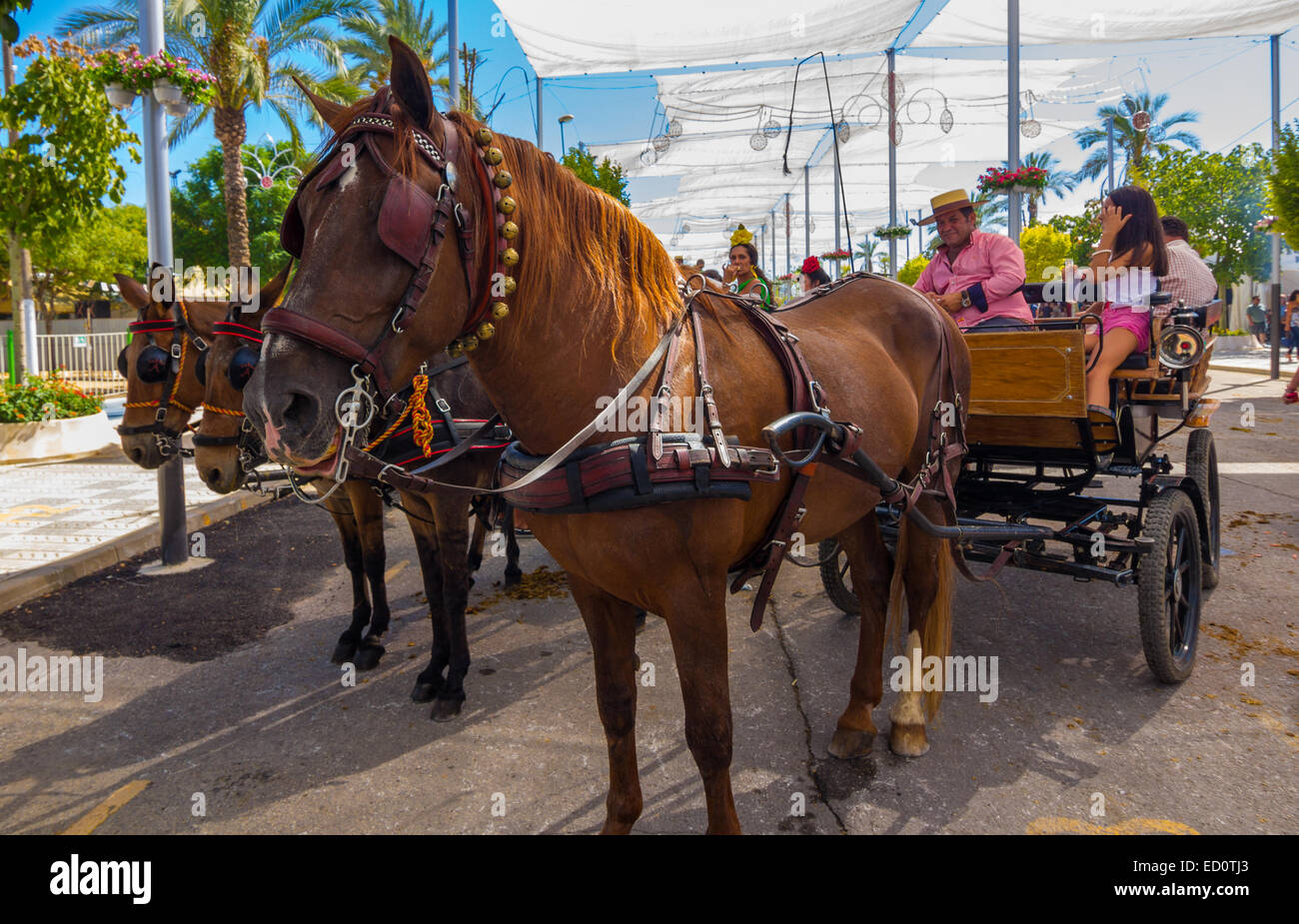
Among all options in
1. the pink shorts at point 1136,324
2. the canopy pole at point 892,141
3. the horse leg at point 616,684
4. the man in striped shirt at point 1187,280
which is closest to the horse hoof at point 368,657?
the horse leg at point 616,684

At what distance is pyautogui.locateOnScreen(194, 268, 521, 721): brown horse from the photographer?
3.67 meters

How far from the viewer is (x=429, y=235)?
1607mm

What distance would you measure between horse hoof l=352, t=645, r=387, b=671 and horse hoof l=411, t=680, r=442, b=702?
0.51m

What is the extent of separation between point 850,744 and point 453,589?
1970 millimetres

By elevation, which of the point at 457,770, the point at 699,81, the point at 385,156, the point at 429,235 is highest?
the point at 699,81

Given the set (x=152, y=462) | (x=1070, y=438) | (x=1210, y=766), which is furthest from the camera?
(x=152, y=462)


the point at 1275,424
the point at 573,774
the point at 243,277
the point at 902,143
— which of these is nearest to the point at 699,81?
the point at 902,143

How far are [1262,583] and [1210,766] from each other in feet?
9.00

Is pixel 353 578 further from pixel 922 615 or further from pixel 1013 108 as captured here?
pixel 1013 108

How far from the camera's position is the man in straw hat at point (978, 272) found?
4.14 metres

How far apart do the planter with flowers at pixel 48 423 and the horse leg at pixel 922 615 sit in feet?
38.2

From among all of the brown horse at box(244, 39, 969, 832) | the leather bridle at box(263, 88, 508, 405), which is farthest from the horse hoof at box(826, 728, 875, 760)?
the leather bridle at box(263, 88, 508, 405)

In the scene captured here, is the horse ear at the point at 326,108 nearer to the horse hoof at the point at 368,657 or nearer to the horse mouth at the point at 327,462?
the horse mouth at the point at 327,462

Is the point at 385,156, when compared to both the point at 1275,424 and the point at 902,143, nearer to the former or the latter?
the point at 1275,424
